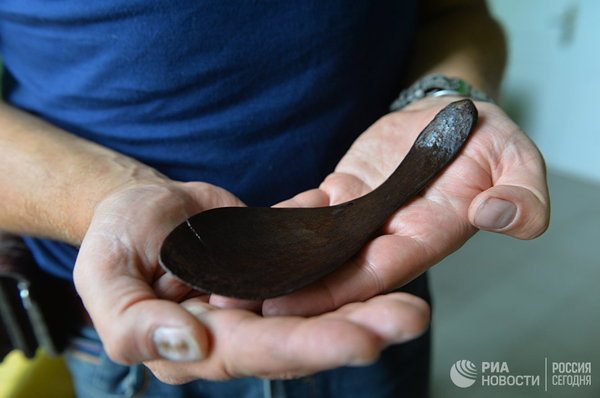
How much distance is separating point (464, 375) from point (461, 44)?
88 centimetres

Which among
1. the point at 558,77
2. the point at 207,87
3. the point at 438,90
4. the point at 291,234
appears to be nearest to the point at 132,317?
the point at 291,234

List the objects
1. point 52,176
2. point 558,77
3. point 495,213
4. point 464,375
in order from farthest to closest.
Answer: point 558,77, point 464,375, point 52,176, point 495,213

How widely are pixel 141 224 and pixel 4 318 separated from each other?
1.11ft

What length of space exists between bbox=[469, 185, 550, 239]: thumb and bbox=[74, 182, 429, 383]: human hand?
14 centimetres

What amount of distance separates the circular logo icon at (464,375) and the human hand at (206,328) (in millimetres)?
1049

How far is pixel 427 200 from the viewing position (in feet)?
1.96

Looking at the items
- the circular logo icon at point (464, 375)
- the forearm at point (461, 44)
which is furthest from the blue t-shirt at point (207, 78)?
the circular logo icon at point (464, 375)

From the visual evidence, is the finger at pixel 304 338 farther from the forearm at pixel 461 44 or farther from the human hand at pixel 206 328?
the forearm at pixel 461 44

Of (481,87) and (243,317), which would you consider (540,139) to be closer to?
(481,87)

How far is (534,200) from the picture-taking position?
527 mm

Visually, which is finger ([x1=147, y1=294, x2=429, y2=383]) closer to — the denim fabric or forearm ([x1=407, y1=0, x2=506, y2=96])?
the denim fabric

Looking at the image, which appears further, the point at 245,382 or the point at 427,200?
the point at 245,382

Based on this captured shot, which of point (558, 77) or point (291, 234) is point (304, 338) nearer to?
point (291, 234)

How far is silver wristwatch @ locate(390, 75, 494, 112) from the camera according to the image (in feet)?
2.36
